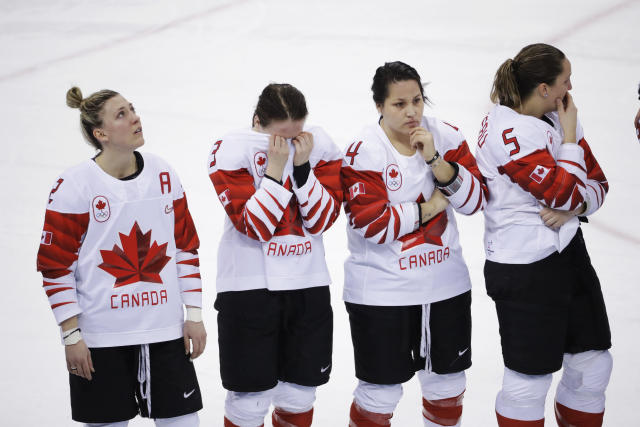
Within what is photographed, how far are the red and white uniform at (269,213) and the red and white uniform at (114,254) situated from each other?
0.65ft

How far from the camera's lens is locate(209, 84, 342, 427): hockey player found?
109 inches

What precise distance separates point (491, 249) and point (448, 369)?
411mm

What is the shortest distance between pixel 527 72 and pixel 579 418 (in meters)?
1.13

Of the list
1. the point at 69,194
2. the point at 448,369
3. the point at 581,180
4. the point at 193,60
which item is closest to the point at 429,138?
the point at 581,180

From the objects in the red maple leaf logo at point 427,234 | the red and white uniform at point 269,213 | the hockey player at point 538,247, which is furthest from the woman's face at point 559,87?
the red and white uniform at point 269,213

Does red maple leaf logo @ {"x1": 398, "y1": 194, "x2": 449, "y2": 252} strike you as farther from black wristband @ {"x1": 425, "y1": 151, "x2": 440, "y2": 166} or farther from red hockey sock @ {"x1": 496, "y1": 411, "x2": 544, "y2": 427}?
red hockey sock @ {"x1": 496, "y1": 411, "x2": 544, "y2": 427}

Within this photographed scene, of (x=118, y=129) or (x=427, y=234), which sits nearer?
(x=118, y=129)

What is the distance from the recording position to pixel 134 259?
102 inches

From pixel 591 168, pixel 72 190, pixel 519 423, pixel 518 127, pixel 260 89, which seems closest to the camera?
pixel 72 190

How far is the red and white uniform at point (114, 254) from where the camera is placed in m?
2.51

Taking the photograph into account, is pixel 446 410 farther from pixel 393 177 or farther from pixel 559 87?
pixel 559 87

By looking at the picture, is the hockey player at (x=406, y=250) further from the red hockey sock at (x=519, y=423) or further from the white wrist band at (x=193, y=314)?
the white wrist band at (x=193, y=314)

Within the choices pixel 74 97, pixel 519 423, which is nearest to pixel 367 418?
pixel 519 423

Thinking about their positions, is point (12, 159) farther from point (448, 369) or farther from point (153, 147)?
point (448, 369)
